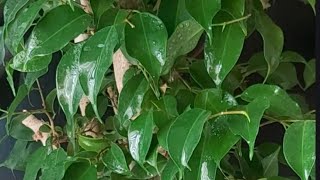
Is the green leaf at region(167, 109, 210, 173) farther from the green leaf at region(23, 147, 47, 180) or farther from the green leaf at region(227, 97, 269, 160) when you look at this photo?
the green leaf at region(23, 147, 47, 180)

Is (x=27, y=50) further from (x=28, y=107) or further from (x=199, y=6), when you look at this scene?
(x=28, y=107)

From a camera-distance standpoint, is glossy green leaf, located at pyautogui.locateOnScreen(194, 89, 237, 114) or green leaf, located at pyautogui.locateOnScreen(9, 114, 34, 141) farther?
green leaf, located at pyautogui.locateOnScreen(9, 114, 34, 141)

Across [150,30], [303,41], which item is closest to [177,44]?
[150,30]

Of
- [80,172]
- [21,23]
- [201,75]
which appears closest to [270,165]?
[201,75]

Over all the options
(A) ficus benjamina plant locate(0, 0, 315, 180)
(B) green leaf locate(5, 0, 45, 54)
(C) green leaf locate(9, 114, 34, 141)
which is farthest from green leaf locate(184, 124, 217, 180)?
(C) green leaf locate(9, 114, 34, 141)

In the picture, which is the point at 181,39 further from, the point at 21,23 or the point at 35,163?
the point at 35,163

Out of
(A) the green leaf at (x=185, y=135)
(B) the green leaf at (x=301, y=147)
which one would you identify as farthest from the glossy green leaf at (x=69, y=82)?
(B) the green leaf at (x=301, y=147)
